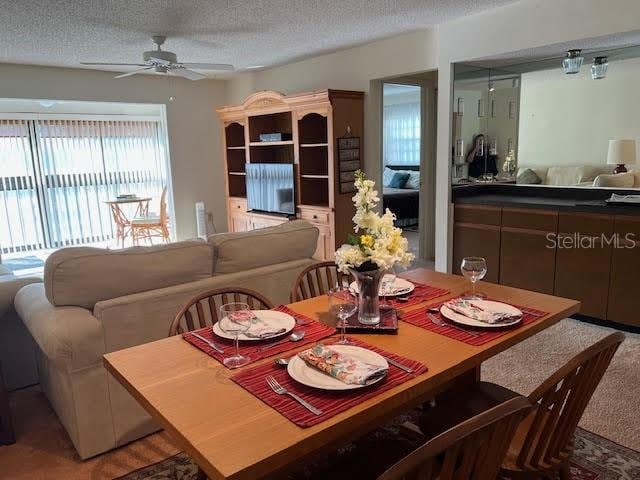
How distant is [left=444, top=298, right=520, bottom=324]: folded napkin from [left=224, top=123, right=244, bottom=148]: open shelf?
5.28 metres

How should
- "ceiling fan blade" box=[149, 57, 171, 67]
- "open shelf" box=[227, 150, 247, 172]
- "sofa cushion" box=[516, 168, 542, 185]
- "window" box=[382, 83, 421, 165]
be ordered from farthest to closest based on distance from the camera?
"window" box=[382, 83, 421, 165] → "open shelf" box=[227, 150, 247, 172] → "sofa cushion" box=[516, 168, 542, 185] → "ceiling fan blade" box=[149, 57, 171, 67]

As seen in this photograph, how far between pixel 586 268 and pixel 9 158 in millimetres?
7523

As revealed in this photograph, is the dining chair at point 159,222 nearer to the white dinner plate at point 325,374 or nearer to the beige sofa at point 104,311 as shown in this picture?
the beige sofa at point 104,311

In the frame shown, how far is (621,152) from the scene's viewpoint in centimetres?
375

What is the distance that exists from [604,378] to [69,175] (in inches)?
298

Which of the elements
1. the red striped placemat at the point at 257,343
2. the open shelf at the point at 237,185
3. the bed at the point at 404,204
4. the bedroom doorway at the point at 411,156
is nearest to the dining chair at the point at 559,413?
the red striped placemat at the point at 257,343

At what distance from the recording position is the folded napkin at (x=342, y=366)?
4.09 ft

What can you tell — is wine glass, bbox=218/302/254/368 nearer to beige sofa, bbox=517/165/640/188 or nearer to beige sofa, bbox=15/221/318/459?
beige sofa, bbox=15/221/318/459

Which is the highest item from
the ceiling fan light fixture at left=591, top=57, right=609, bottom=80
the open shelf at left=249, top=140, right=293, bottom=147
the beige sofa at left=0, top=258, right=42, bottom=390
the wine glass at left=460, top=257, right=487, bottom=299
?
the ceiling fan light fixture at left=591, top=57, right=609, bottom=80

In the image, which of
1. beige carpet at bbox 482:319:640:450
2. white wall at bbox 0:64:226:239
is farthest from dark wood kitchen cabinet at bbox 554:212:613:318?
white wall at bbox 0:64:226:239

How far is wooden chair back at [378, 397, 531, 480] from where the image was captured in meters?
0.88

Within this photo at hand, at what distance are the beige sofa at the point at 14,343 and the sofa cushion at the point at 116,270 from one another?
60 centimetres

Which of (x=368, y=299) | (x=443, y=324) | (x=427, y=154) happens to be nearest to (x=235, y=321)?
(x=368, y=299)

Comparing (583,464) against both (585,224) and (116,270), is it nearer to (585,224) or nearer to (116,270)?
(585,224)
